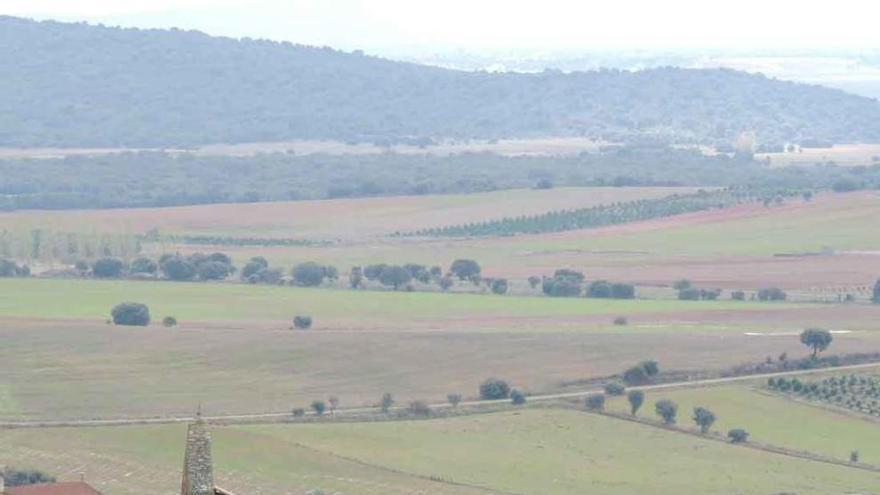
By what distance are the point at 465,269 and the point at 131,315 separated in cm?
2275

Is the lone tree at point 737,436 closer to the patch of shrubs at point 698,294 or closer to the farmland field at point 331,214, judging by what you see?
the patch of shrubs at point 698,294

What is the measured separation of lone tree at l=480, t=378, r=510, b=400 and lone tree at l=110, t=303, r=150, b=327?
55.2ft

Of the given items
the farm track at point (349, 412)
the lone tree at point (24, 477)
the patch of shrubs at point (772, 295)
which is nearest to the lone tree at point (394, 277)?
the patch of shrubs at point (772, 295)

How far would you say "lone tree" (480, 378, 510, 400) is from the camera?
232 ft

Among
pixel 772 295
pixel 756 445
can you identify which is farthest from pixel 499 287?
pixel 756 445

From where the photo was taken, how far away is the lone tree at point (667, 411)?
65.6m

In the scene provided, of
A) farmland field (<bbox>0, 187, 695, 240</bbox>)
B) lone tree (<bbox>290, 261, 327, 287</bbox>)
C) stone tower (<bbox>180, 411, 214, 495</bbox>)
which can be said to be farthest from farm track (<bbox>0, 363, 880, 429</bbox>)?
farmland field (<bbox>0, 187, 695, 240</bbox>)

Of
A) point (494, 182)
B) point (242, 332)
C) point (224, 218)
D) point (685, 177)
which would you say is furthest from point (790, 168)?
point (242, 332)

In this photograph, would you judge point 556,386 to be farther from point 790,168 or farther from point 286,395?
point 790,168

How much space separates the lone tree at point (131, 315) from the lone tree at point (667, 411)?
924 inches

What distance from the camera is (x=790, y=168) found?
562 feet

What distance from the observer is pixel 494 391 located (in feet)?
232

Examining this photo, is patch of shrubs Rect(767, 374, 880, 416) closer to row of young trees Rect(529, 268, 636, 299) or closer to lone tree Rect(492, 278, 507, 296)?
row of young trees Rect(529, 268, 636, 299)

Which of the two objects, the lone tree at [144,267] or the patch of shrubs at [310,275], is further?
the lone tree at [144,267]
